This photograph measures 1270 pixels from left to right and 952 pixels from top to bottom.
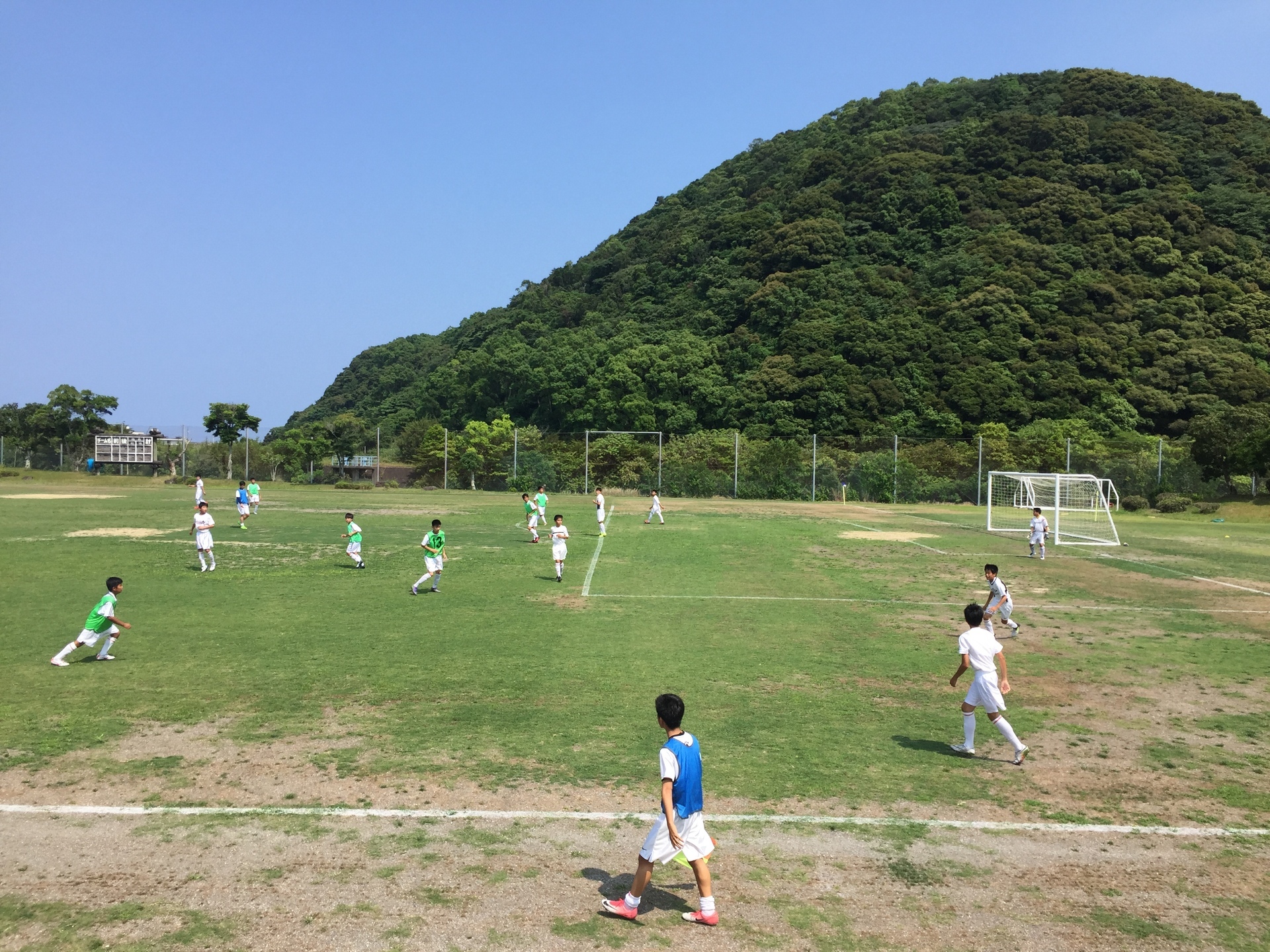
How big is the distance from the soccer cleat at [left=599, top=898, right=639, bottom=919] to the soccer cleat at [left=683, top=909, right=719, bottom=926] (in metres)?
0.34

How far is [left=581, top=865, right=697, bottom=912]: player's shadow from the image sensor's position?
640 cm

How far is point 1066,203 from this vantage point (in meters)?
89.7

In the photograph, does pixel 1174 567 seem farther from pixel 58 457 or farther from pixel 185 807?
pixel 58 457

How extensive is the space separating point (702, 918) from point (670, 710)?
135 cm

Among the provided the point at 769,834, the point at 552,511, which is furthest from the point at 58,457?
the point at 769,834

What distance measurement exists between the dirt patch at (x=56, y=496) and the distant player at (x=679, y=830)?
164 ft

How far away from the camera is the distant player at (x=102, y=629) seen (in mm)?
12618

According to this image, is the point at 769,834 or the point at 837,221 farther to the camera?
the point at 837,221

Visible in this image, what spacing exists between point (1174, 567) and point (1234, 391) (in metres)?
52.6

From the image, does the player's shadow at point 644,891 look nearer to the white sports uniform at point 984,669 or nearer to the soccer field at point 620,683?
the soccer field at point 620,683

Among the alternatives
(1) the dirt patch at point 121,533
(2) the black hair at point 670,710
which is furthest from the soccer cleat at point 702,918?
(1) the dirt patch at point 121,533

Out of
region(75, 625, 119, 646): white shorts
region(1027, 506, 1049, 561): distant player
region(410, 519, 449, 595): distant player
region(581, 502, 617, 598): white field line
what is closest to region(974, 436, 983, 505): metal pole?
region(1027, 506, 1049, 561): distant player

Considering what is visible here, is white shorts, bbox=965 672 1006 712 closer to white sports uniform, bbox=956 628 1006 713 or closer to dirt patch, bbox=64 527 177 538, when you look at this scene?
white sports uniform, bbox=956 628 1006 713

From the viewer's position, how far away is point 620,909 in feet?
20.0
